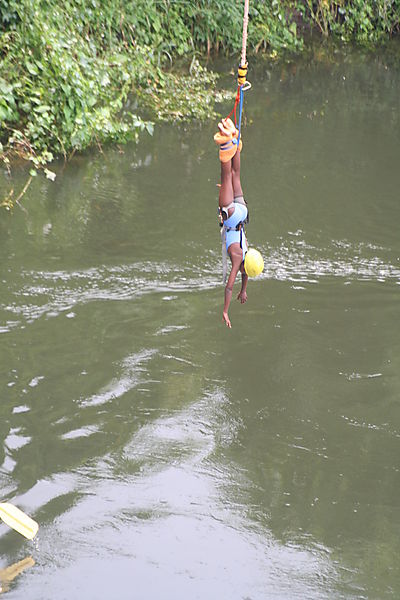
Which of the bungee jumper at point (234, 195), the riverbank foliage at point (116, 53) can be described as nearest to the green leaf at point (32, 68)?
the riverbank foliage at point (116, 53)

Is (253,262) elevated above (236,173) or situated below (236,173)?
below

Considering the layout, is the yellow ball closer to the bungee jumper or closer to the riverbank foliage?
the bungee jumper

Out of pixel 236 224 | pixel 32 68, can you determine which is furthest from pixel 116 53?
pixel 236 224

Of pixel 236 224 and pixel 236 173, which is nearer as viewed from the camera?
pixel 236 173

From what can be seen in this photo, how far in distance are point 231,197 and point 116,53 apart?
6237mm

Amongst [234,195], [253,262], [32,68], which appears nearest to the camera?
[234,195]

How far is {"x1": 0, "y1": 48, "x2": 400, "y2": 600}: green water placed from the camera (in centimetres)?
392

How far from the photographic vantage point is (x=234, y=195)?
14.6ft

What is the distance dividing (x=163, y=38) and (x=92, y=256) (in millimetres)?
6564

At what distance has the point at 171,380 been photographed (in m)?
5.24

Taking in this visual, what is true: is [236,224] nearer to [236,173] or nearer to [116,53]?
[236,173]

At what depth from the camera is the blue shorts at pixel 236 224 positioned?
443 cm

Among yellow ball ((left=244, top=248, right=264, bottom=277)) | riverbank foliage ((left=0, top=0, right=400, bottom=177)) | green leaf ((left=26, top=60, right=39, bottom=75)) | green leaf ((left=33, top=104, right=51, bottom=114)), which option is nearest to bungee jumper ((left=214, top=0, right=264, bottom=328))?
yellow ball ((left=244, top=248, right=264, bottom=277))

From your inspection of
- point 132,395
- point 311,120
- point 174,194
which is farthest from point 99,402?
point 311,120
